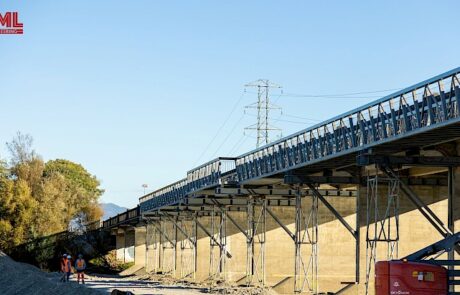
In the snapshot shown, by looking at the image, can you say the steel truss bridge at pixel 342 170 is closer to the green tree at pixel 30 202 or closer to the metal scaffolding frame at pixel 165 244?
the metal scaffolding frame at pixel 165 244

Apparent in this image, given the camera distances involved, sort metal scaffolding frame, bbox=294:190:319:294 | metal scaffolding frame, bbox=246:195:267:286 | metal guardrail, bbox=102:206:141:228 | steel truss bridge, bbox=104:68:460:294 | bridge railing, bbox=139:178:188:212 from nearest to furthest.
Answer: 1. steel truss bridge, bbox=104:68:460:294
2. metal scaffolding frame, bbox=294:190:319:294
3. metal scaffolding frame, bbox=246:195:267:286
4. bridge railing, bbox=139:178:188:212
5. metal guardrail, bbox=102:206:141:228

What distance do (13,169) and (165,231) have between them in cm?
3560

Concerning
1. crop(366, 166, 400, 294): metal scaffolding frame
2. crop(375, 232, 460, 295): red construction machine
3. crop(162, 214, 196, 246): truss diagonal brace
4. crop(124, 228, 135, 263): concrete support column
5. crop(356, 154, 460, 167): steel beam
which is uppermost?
crop(356, 154, 460, 167): steel beam

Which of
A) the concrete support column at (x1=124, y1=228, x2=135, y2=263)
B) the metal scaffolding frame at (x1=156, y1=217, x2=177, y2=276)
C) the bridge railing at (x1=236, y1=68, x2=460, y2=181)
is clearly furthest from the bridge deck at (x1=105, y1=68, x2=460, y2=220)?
the concrete support column at (x1=124, y1=228, x2=135, y2=263)

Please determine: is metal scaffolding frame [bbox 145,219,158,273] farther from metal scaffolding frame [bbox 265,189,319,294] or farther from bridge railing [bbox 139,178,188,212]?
metal scaffolding frame [bbox 265,189,319,294]

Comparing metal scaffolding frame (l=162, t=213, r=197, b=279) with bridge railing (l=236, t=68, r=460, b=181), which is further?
metal scaffolding frame (l=162, t=213, r=197, b=279)

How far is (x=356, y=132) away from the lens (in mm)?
39188

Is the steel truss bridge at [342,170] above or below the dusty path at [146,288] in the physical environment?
above

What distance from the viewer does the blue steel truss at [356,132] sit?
3189 cm

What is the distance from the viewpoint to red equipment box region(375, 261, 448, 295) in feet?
95.4

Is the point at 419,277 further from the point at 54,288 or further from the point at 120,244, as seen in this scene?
the point at 120,244

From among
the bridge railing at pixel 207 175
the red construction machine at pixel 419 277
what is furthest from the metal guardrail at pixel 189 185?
the red construction machine at pixel 419 277

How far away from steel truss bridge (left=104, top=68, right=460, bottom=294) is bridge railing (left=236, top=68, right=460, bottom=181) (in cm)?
3

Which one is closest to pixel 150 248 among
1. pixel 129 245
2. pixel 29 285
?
pixel 129 245
